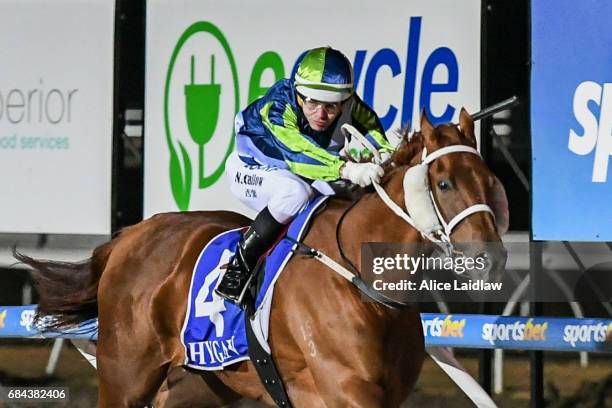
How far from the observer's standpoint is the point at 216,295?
5.00 metres

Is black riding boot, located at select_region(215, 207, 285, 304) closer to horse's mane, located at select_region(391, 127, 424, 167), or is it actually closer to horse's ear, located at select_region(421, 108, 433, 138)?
horse's mane, located at select_region(391, 127, 424, 167)

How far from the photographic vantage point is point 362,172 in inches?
175

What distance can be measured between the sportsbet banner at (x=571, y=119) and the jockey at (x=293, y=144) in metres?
1.09

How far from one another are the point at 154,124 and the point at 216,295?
5.68ft

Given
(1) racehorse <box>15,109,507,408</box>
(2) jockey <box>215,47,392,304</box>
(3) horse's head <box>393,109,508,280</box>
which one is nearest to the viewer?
(3) horse's head <box>393,109,508,280</box>

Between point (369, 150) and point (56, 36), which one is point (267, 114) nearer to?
point (369, 150)

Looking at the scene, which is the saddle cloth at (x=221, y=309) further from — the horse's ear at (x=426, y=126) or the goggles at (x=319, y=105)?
the horse's ear at (x=426, y=126)

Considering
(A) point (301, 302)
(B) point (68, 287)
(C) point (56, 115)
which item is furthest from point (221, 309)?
(C) point (56, 115)

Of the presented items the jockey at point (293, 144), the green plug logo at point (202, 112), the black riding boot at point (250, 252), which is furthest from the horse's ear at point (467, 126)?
the green plug logo at point (202, 112)

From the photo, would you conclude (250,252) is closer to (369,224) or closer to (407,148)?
(369,224)

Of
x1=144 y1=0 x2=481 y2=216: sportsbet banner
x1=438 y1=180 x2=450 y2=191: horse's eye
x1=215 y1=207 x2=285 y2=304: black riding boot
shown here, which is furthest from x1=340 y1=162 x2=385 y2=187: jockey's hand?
x1=144 y1=0 x2=481 y2=216: sportsbet banner

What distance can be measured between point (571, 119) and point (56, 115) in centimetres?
275

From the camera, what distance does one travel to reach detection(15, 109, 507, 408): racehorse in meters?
4.27

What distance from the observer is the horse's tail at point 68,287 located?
19.1 ft
